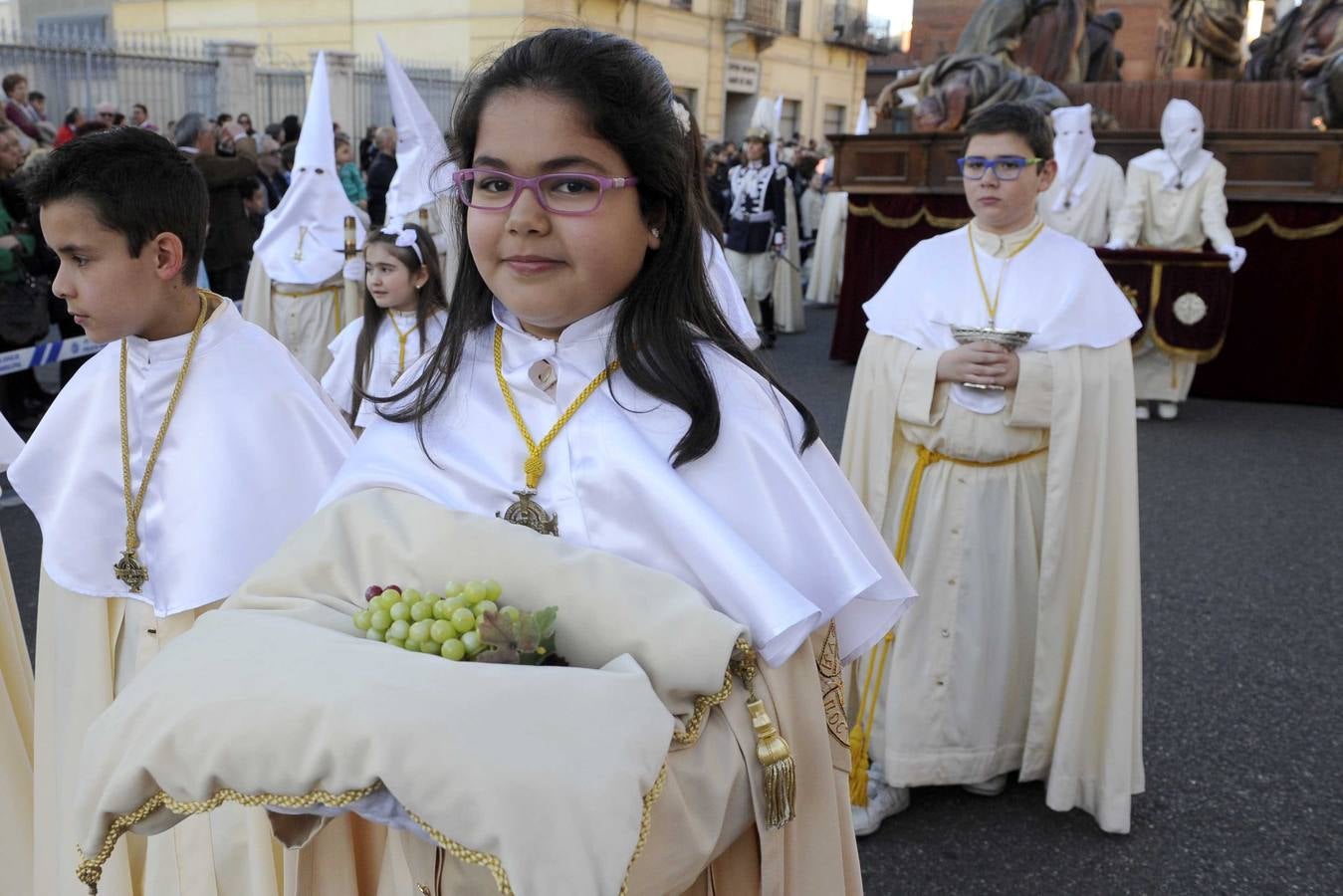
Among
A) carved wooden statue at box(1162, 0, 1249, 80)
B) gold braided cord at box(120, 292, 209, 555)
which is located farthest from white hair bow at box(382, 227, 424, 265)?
carved wooden statue at box(1162, 0, 1249, 80)

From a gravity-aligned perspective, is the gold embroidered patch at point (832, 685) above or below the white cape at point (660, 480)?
below

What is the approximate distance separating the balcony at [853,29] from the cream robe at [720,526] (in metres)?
38.0

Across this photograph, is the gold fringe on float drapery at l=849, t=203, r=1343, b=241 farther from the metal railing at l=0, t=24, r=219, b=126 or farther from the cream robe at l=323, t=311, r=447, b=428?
the metal railing at l=0, t=24, r=219, b=126

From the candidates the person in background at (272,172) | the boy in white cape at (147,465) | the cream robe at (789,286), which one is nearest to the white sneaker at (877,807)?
the boy in white cape at (147,465)

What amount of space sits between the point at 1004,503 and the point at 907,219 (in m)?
7.35

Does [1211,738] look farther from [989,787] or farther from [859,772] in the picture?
[859,772]

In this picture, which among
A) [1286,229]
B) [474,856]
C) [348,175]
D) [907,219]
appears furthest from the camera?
[348,175]

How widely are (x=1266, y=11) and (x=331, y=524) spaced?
1681 cm

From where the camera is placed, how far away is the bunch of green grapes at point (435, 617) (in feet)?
4.12

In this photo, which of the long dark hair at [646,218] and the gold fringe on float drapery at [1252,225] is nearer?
the long dark hair at [646,218]

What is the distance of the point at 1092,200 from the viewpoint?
9.69 metres

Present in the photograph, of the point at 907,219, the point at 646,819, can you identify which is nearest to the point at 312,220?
the point at 907,219

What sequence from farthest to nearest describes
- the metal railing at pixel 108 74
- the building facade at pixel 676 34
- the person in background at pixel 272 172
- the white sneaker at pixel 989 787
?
the building facade at pixel 676 34 < the metal railing at pixel 108 74 < the person in background at pixel 272 172 < the white sneaker at pixel 989 787

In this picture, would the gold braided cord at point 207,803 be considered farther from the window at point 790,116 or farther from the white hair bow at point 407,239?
the window at point 790,116
